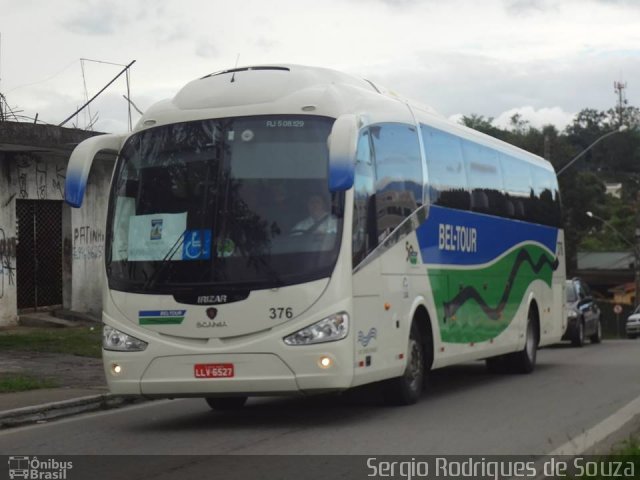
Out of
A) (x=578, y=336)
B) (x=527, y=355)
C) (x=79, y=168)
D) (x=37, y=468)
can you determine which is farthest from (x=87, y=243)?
(x=37, y=468)

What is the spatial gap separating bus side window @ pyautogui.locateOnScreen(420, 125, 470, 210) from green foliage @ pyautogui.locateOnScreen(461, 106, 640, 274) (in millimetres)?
20601

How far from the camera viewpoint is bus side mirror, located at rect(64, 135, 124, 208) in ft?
38.2

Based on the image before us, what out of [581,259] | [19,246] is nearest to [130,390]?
[19,246]

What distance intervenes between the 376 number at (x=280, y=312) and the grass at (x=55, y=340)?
8453mm

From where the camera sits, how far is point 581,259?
8869cm

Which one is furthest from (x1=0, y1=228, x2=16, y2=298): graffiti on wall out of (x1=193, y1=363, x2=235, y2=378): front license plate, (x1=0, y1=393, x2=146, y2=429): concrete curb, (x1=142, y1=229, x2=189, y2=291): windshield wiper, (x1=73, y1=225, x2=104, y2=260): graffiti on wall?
(x1=193, y1=363, x2=235, y2=378): front license plate

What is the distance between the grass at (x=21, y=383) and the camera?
47.8 feet

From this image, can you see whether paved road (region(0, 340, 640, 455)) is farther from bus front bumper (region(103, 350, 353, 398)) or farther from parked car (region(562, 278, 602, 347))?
parked car (region(562, 278, 602, 347))

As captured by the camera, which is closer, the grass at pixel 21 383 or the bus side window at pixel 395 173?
the bus side window at pixel 395 173

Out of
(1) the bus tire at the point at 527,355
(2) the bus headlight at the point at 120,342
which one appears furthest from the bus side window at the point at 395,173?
(1) the bus tire at the point at 527,355

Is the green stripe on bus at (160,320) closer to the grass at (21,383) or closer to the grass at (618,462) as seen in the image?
the grass at (21,383)

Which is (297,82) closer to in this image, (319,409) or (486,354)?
(319,409)

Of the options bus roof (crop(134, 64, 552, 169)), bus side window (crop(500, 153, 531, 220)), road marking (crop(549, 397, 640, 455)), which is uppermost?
bus roof (crop(134, 64, 552, 169))

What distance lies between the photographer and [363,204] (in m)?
11.8
